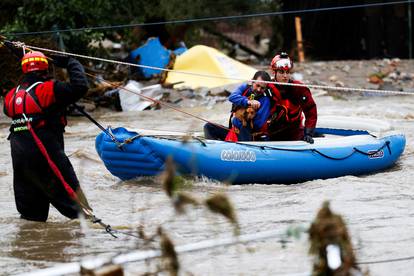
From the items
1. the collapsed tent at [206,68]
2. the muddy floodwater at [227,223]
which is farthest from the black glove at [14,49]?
the collapsed tent at [206,68]

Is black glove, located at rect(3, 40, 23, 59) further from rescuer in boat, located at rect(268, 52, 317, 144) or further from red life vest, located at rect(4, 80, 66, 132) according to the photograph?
rescuer in boat, located at rect(268, 52, 317, 144)

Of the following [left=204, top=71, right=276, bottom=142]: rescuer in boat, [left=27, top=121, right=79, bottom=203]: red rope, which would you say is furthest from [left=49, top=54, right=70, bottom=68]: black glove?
[left=204, top=71, right=276, bottom=142]: rescuer in boat

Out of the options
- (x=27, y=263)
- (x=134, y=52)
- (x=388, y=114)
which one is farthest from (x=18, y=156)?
(x=134, y=52)

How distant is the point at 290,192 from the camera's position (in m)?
8.59

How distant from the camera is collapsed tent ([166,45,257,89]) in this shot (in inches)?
710

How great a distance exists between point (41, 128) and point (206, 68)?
11.7m

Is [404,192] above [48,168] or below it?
Result: below

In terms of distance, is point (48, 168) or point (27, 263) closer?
point (27, 263)

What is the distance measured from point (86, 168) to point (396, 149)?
3.27 metres

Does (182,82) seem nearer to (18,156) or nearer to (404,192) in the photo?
(404,192)

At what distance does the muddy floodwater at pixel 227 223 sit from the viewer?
5.64 metres

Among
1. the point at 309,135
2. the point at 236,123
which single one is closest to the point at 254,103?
the point at 236,123

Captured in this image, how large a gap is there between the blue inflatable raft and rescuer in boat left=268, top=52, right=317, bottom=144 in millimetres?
267

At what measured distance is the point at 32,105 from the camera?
6.58m
